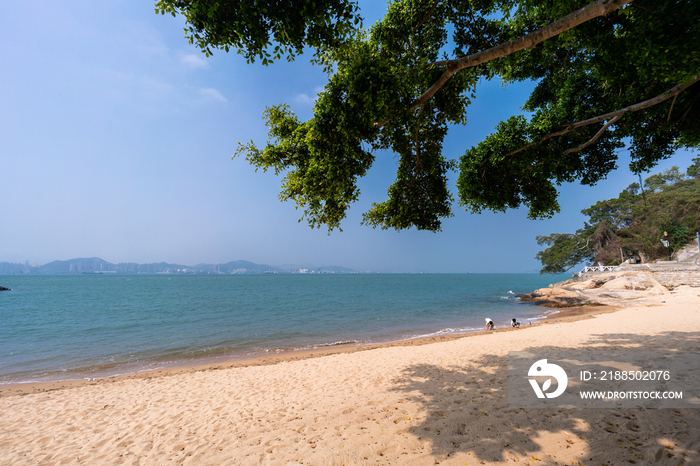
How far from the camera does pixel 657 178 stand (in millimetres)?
59625

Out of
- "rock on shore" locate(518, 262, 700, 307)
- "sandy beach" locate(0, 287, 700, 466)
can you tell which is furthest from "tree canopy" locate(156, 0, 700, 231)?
"rock on shore" locate(518, 262, 700, 307)

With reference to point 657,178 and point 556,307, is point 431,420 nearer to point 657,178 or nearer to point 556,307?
point 556,307

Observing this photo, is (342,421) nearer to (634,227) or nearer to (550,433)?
(550,433)

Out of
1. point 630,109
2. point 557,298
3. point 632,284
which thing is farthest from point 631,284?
point 630,109

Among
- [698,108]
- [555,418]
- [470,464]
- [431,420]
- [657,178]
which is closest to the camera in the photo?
[470,464]

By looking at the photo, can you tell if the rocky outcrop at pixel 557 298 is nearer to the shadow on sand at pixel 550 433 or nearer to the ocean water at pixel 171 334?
the ocean water at pixel 171 334

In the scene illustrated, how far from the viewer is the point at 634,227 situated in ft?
137

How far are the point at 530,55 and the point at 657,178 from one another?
80.7 meters

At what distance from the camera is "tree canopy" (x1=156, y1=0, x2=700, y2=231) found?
4.37m

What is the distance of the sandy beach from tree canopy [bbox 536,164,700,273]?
35330 millimetres

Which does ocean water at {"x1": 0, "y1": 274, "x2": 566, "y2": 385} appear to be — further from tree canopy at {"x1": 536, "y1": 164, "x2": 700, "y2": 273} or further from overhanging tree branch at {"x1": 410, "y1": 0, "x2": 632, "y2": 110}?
tree canopy at {"x1": 536, "y1": 164, "x2": 700, "y2": 273}

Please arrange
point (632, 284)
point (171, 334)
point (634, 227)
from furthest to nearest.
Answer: point (634, 227) < point (632, 284) < point (171, 334)

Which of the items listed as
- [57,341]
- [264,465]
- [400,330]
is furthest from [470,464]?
[57,341]

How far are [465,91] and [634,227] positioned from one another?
175ft
